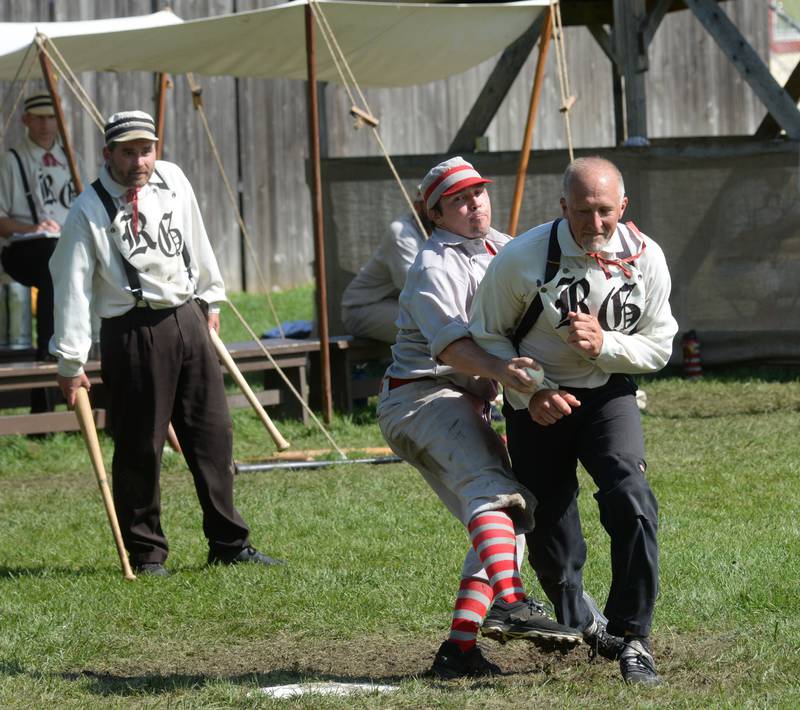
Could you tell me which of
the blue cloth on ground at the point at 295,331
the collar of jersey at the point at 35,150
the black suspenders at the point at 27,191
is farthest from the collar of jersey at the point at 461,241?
the blue cloth on ground at the point at 295,331

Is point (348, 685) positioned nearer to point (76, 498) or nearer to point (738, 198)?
point (76, 498)

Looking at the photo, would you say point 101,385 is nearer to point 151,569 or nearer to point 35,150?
point 35,150

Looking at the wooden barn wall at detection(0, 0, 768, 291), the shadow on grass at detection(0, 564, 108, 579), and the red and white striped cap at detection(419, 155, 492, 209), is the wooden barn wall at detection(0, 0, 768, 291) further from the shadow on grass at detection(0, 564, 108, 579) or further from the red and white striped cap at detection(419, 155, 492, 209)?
the red and white striped cap at detection(419, 155, 492, 209)

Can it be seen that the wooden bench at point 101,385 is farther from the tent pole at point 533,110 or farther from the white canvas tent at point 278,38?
the white canvas tent at point 278,38

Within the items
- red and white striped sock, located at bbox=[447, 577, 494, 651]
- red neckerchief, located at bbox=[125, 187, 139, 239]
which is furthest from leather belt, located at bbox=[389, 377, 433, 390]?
red neckerchief, located at bbox=[125, 187, 139, 239]

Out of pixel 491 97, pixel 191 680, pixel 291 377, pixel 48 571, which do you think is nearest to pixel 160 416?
pixel 48 571

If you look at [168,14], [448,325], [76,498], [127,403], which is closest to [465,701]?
[448,325]

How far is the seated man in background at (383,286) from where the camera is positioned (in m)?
10.7

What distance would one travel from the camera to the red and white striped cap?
4980 mm

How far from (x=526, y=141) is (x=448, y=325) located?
5.98 metres

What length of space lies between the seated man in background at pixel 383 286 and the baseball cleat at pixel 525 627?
20.3ft

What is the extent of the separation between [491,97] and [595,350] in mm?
9276

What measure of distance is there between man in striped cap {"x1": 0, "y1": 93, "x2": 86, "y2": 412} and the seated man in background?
2.23 m

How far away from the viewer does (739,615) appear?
18.1 feet
